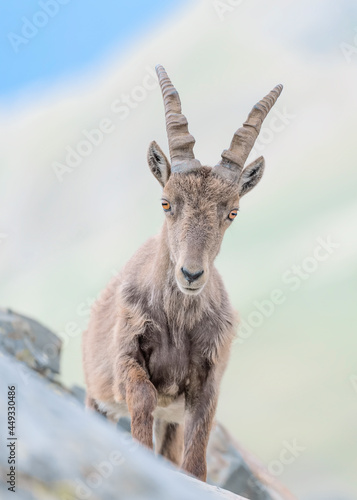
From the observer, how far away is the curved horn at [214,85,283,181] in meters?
8.27

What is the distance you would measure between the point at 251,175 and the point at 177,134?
111 cm

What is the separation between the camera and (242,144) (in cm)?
846

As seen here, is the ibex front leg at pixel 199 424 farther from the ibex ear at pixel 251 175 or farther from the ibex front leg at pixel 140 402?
the ibex ear at pixel 251 175

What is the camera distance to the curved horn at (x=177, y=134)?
8125 mm

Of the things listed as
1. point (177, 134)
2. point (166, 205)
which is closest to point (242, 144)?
point (177, 134)

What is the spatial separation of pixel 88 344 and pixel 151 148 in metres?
3.45

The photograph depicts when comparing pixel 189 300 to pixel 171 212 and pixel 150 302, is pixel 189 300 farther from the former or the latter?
pixel 171 212

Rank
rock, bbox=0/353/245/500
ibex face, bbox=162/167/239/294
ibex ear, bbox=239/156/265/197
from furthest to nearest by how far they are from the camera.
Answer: ibex ear, bbox=239/156/265/197
ibex face, bbox=162/167/239/294
rock, bbox=0/353/245/500

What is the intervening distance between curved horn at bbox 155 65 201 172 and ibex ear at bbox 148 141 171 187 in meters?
0.12

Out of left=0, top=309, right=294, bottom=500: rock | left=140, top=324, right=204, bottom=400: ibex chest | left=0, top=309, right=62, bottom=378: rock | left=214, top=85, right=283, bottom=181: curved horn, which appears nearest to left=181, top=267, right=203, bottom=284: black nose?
left=140, top=324, right=204, bottom=400: ibex chest

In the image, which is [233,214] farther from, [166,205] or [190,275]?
[190,275]

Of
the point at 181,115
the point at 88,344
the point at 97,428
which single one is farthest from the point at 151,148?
the point at 97,428

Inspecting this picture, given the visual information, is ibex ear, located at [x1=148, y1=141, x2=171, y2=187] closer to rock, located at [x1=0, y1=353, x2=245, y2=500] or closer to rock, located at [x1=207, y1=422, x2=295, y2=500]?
rock, located at [x1=0, y1=353, x2=245, y2=500]

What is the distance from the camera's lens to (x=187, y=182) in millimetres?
7902
